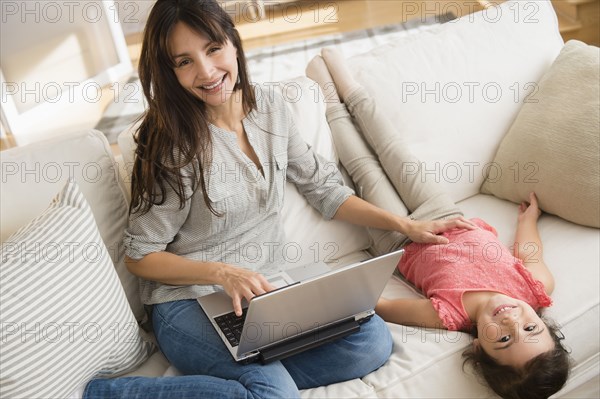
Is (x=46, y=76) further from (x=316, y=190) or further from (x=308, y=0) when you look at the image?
(x=316, y=190)

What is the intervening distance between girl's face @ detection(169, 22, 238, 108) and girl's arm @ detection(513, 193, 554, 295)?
32.6 inches

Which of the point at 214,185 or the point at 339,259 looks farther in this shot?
the point at 339,259

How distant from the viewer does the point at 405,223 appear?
5.96 feet

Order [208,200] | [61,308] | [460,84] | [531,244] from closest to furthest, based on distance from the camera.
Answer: [61,308] → [208,200] → [531,244] → [460,84]

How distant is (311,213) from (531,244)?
568mm

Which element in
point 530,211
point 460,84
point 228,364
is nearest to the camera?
point 228,364

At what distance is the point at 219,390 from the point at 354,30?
2703mm

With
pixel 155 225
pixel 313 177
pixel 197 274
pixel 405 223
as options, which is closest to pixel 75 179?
pixel 155 225

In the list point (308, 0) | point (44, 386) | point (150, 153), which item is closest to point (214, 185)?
point (150, 153)

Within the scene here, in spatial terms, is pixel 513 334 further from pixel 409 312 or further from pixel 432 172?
pixel 432 172

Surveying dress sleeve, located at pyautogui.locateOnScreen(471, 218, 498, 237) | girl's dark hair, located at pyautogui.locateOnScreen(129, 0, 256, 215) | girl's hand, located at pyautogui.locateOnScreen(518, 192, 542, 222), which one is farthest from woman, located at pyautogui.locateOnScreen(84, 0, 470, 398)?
girl's hand, located at pyautogui.locateOnScreen(518, 192, 542, 222)

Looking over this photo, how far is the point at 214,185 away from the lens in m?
1.63

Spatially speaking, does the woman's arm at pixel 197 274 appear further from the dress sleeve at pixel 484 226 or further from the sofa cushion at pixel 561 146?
the sofa cushion at pixel 561 146

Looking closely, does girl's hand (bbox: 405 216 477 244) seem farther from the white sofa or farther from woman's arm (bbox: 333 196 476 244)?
the white sofa
